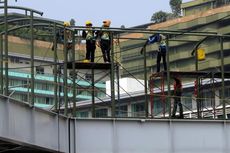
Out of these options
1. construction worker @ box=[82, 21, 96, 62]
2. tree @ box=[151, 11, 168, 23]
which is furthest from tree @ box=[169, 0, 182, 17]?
construction worker @ box=[82, 21, 96, 62]

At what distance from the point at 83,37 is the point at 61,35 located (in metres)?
0.81

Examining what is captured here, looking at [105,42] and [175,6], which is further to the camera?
[175,6]

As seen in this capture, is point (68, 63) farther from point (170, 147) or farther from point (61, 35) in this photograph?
point (170, 147)

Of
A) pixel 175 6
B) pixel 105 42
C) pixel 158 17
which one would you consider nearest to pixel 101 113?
pixel 105 42

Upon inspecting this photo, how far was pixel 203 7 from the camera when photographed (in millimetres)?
136125

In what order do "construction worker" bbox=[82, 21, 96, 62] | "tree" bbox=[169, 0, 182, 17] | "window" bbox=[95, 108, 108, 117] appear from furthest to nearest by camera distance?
"tree" bbox=[169, 0, 182, 17]
"window" bbox=[95, 108, 108, 117]
"construction worker" bbox=[82, 21, 96, 62]

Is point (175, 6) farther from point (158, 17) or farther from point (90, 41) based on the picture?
point (90, 41)

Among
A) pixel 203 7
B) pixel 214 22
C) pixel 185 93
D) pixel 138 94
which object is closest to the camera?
pixel 138 94

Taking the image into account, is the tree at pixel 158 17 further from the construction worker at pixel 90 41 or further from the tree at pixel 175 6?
the construction worker at pixel 90 41

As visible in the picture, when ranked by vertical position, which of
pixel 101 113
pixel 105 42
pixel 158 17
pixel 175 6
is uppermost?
pixel 175 6

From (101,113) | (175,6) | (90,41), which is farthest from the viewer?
(175,6)

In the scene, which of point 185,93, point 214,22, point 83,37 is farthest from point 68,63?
point 214,22

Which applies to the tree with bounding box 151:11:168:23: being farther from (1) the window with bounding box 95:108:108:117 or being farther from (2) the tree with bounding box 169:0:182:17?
(1) the window with bounding box 95:108:108:117

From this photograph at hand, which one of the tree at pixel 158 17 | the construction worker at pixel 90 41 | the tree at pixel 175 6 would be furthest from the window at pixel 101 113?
the tree at pixel 175 6
